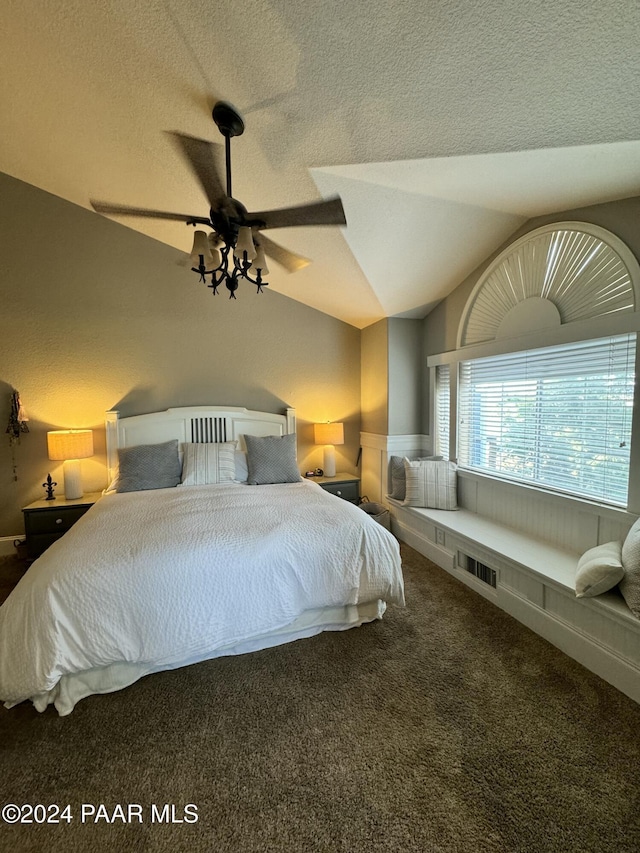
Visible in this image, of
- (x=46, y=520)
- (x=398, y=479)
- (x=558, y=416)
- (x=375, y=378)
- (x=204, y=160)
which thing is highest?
(x=204, y=160)

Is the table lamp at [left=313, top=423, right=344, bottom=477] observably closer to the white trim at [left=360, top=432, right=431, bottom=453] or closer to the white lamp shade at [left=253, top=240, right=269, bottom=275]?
the white trim at [left=360, top=432, right=431, bottom=453]

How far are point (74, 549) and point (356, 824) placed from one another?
1673mm

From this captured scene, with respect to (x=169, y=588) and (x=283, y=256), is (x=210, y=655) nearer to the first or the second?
(x=169, y=588)

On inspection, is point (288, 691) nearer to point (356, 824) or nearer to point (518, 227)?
point (356, 824)

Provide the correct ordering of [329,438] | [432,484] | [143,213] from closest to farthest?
[143,213] → [432,484] → [329,438]

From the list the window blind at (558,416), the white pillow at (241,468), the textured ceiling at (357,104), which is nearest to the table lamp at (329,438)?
the white pillow at (241,468)

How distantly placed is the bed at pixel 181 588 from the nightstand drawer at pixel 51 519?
68cm

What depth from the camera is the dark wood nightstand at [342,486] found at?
12.5 feet

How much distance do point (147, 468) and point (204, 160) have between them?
2.46 meters

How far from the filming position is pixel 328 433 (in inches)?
156

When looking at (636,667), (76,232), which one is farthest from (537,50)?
(76,232)

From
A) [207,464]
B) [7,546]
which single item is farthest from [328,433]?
[7,546]

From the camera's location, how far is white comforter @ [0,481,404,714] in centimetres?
153

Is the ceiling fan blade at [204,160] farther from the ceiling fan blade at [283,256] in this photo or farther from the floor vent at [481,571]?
the floor vent at [481,571]
